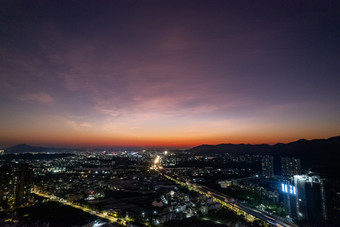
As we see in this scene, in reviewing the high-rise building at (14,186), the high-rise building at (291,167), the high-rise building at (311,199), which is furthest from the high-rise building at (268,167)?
the high-rise building at (14,186)

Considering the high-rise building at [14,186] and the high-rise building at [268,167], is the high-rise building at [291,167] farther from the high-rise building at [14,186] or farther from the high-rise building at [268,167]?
the high-rise building at [14,186]

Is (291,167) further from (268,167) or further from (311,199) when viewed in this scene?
(311,199)

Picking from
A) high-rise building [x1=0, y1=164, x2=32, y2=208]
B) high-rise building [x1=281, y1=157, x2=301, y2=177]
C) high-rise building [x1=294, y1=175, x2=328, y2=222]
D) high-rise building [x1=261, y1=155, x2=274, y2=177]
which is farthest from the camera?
high-rise building [x1=261, y1=155, x2=274, y2=177]

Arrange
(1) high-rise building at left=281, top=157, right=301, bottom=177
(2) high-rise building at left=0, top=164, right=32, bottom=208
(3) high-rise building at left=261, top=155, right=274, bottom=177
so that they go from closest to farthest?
(2) high-rise building at left=0, top=164, right=32, bottom=208 < (1) high-rise building at left=281, top=157, right=301, bottom=177 < (3) high-rise building at left=261, top=155, right=274, bottom=177

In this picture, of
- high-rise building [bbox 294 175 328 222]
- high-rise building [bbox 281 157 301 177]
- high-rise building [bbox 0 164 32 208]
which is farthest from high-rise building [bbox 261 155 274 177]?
high-rise building [bbox 0 164 32 208]

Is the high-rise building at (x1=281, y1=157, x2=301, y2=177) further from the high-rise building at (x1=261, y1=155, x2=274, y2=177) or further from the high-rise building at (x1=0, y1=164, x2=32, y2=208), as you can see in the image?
the high-rise building at (x1=0, y1=164, x2=32, y2=208)

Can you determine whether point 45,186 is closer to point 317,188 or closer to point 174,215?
point 174,215

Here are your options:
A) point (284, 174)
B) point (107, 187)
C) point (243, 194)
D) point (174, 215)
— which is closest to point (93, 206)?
point (174, 215)

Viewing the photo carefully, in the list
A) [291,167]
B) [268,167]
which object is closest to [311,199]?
[291,167]
